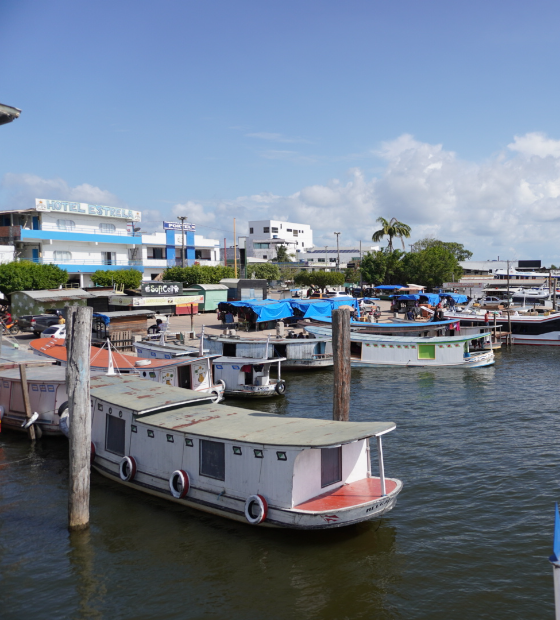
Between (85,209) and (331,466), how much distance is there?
59.7 metres

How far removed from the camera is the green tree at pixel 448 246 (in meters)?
114

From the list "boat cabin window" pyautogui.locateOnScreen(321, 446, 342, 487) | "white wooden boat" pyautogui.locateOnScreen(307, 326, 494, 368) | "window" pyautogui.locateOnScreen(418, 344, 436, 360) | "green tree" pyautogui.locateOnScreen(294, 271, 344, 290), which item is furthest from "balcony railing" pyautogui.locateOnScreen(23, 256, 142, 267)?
"boat cabin window" pyautogui.locateOnScreen(321, 446, 342, 487)

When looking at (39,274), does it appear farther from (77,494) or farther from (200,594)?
(200,594)

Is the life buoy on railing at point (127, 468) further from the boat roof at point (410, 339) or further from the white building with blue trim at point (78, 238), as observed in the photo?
the white building with blue trim at point (78, 238)

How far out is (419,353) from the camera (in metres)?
36.3

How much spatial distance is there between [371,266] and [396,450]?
69879mm

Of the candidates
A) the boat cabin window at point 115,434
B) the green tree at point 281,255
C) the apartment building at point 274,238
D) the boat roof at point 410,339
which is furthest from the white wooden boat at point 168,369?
the apartment building at point 274,238

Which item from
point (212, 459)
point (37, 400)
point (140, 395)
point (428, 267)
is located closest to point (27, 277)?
point (37, 400)

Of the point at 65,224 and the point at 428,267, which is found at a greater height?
the point at 65,224

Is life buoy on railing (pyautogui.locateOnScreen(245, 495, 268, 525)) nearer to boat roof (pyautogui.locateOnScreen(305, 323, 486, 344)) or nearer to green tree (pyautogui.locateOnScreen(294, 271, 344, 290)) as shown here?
boat roof (pyautogui.locateOnScreen(305, 323, 486, 344))

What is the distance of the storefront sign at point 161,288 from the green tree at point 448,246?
63465 millimetres

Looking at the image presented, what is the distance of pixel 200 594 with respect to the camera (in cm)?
1144

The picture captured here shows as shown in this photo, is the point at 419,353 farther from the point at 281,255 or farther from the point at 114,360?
the point at 281,255

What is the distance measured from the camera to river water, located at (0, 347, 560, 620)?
11188 millimetres
